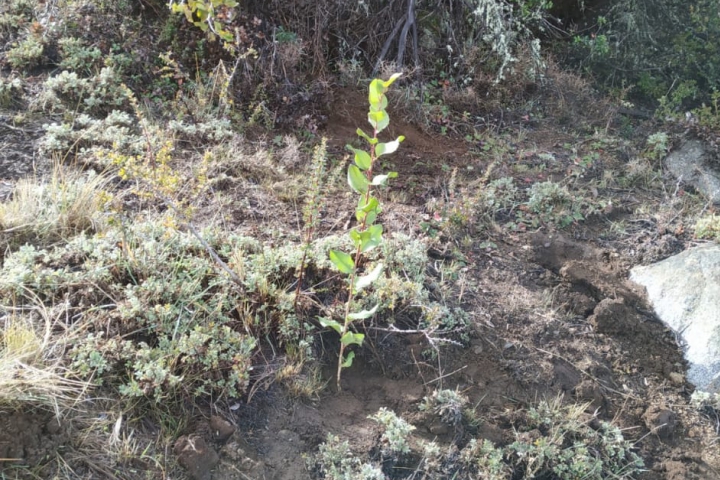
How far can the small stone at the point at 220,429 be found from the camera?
2711 millimetres

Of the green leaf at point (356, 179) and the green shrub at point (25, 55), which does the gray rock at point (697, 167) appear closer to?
the green leaf at point (356, 179)

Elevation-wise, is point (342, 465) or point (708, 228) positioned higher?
point (708, 228)

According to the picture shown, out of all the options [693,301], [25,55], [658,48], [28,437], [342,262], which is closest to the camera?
[28,437]

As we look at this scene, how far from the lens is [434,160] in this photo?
16.1ft

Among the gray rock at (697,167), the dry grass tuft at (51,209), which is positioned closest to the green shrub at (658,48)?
the gray rock at (697,167)

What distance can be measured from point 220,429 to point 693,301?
2.91m

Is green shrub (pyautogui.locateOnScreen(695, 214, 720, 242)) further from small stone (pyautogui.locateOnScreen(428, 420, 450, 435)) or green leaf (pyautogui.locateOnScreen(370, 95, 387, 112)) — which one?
green leaf (pyautogui.locateOnScreen(370, 95, 387, 112))

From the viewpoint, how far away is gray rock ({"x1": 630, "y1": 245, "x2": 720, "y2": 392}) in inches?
141

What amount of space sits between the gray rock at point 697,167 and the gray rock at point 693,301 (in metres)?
1.00

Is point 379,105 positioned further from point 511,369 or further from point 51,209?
point 51,209

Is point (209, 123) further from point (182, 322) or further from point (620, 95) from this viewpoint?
point (620, 95)

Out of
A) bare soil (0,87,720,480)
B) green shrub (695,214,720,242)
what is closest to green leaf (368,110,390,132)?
Answer: bare soil (0,87,720,480)

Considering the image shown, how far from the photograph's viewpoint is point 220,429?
271 centimetres

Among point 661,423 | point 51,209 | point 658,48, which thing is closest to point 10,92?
point 51,209
